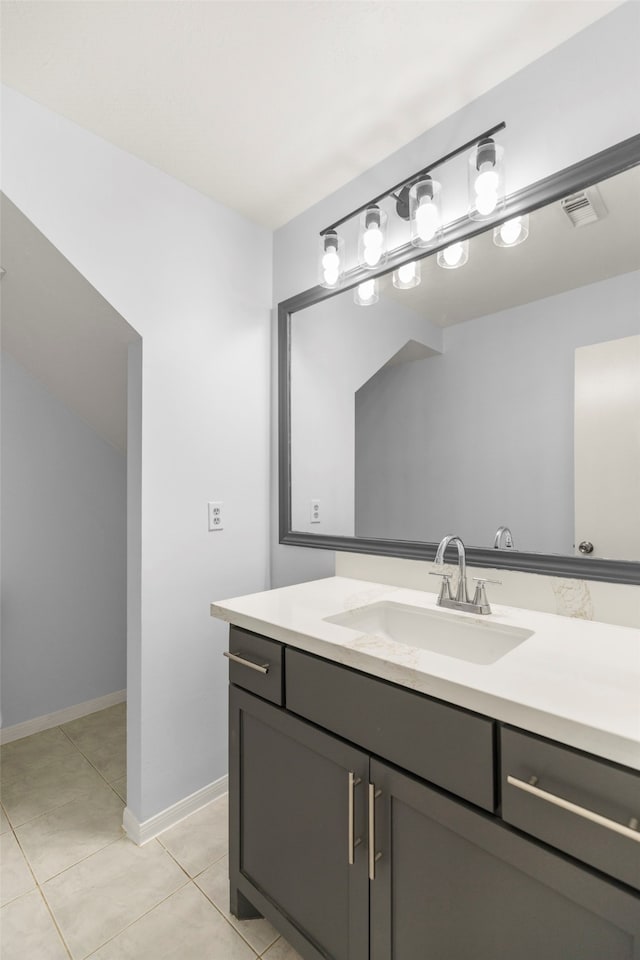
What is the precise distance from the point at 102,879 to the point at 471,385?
1.92 m

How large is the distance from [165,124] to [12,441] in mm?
1538

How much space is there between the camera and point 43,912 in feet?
4.37

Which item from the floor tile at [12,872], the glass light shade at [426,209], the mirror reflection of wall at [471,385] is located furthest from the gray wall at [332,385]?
the floor tile at [12,872]

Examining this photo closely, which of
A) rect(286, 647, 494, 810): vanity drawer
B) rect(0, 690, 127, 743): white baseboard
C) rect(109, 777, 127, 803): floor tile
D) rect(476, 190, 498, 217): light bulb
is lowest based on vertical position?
rect(109, 777, 127, 803): floor tile

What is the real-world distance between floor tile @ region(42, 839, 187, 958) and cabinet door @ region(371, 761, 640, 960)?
797mm

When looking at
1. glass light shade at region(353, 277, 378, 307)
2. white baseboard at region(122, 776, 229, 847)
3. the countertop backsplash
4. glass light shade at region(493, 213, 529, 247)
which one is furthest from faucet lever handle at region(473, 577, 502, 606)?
white baseboard at region(122, 776, 229, 847)

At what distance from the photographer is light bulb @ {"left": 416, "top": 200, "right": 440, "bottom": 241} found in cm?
143

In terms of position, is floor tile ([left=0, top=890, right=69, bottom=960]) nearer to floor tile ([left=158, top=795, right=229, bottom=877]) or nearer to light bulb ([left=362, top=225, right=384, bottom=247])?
floor tile ([left=158, top=795, right=229, bottom=877])

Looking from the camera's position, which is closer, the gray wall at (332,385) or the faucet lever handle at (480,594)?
the faucet lever handle at (480,594)

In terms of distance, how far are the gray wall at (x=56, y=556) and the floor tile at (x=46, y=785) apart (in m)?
0.34

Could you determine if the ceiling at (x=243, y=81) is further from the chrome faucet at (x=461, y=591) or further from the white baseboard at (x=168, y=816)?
the white baseboard at (x=168, y=816)

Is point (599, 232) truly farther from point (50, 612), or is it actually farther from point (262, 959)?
point (50, 612)

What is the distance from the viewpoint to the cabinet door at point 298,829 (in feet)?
3.23

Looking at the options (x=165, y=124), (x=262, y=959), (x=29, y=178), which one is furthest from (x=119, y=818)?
(x=165, y=124)
